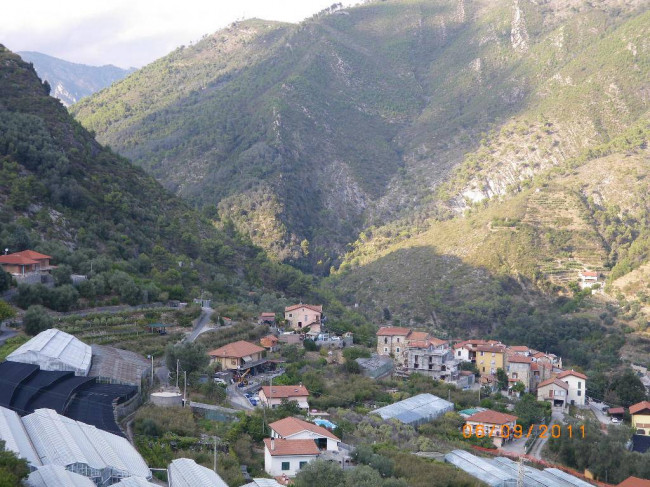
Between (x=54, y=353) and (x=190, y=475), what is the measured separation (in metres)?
10.2

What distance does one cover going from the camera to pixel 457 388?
40281mm

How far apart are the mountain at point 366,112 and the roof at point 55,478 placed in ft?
226

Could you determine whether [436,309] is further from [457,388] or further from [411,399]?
[411,399]

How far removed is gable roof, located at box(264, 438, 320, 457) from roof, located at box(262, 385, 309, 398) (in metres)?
6.01

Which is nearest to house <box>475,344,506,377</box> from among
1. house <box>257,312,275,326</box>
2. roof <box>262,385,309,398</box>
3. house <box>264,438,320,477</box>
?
house <box>257,312,275,326</box>

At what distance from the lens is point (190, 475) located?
2030 cm

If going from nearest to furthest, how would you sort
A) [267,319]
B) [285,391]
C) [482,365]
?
[285,391], [482,365], [267,319]

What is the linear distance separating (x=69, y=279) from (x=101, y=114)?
8382 centimetres

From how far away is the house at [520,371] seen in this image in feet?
143

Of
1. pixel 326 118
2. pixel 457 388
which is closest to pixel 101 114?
pixel 326 118

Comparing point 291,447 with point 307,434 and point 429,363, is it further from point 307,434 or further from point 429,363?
point 429,363

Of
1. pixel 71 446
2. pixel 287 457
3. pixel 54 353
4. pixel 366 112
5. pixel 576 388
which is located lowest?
pixel 576 388

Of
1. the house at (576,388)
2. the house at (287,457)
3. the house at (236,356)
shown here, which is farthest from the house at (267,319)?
the house at (287,457)

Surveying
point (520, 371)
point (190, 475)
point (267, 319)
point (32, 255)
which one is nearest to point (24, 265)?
point (32, 255)
